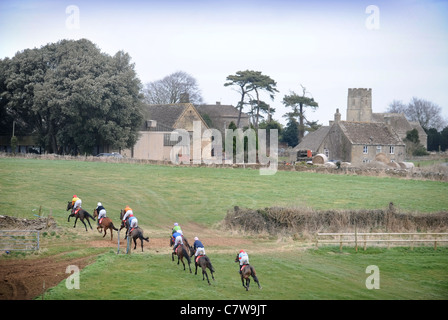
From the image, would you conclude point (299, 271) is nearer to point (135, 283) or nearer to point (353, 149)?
point (135, 283)

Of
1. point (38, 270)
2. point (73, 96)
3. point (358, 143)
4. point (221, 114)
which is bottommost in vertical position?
point (38, 270)

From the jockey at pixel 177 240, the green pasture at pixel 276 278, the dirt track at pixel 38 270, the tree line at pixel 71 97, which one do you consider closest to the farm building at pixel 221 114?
the tree line at pixel 71 97

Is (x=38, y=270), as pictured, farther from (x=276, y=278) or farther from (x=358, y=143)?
(x=358, y=143)

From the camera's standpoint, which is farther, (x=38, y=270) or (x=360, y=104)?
(x=360, y=104)

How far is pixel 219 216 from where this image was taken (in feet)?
121

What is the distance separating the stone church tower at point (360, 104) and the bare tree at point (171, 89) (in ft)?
106

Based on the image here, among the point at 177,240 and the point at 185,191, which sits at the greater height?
the point at 185,191

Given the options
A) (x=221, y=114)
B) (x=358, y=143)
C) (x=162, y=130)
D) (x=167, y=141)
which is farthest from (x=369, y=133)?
(x=221, y=114)

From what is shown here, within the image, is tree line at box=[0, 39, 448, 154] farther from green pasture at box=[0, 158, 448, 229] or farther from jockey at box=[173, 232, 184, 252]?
jockey at box=[173, 232, 184, 252]

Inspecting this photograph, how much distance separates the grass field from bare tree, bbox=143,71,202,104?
5727cm

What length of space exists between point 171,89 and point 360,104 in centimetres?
3939

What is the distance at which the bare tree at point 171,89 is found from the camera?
11331cm

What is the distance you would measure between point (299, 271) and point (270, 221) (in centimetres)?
1099
